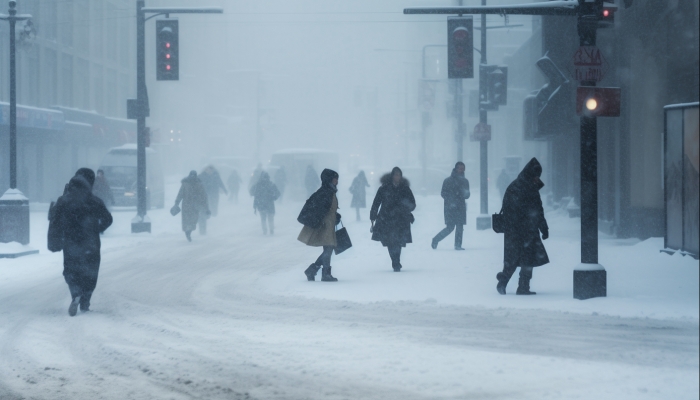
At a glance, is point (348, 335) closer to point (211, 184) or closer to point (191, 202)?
point (191, 202)

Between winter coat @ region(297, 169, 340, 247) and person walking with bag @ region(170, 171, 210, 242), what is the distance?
366 inches

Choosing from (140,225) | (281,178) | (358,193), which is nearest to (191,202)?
(140,225)

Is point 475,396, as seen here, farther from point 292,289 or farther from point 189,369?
point 292,289

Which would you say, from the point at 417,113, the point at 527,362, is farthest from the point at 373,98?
the point at 527,362

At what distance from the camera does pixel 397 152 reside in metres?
97.4

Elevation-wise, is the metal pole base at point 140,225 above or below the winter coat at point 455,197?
below

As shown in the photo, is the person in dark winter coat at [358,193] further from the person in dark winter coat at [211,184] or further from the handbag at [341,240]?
the handbag at [341,240]

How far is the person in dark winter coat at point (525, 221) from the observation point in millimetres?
10820

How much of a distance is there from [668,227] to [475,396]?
152 inches

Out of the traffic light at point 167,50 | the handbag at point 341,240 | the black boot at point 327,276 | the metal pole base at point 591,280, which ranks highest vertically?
the traffic light at point 167,50

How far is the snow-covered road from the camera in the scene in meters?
6.30

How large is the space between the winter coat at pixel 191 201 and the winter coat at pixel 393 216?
335 inches

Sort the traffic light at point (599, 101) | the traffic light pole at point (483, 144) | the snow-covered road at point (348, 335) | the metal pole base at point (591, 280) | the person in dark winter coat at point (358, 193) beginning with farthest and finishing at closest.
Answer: the person in dark winter coat at point (358, 193)
the traffic light pole at point (483, 144)
the metal pole base at point (591, 280)
the traffic light at point (599, 101)
the snow-covered road at point (348, 335)

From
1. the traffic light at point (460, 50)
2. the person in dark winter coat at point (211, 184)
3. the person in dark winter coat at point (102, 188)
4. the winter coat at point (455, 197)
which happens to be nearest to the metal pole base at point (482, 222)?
the winter coat at point (455, 197)
